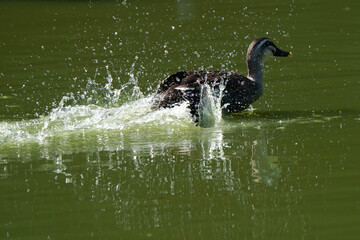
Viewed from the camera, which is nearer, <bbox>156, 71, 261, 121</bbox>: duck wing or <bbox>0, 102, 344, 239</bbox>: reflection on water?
<bbox>0, 102, 344, 239</bbox>: reflection on water

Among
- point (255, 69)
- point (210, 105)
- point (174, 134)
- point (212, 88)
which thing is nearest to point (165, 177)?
point (174, 134)

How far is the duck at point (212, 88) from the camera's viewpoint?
958 centimetres

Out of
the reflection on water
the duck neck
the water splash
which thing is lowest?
the reflection on water

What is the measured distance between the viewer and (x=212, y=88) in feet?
31.6

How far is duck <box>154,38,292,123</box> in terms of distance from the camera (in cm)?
958

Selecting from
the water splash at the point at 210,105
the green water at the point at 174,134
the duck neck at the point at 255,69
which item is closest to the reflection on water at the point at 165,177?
the green water at the point at 174,134

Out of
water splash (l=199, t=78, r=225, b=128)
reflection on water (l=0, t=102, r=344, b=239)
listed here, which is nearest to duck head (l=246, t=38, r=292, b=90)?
water splash (l=199, t=78, r=225, b=128)

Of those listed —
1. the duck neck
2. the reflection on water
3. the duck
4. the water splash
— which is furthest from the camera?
the duck neck

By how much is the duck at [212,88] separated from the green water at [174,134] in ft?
0.55

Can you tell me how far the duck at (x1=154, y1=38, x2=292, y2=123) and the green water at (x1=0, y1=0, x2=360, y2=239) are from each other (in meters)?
0.17

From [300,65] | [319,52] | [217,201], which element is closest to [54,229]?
[217,201]

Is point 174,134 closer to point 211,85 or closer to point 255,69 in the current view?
point 211,85

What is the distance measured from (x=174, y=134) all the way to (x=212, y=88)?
0.98 meters

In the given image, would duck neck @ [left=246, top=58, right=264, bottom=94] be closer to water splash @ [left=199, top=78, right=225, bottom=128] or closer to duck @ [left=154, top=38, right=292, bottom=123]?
duck @ [left=154, top=38, right=292, bottom=123]
